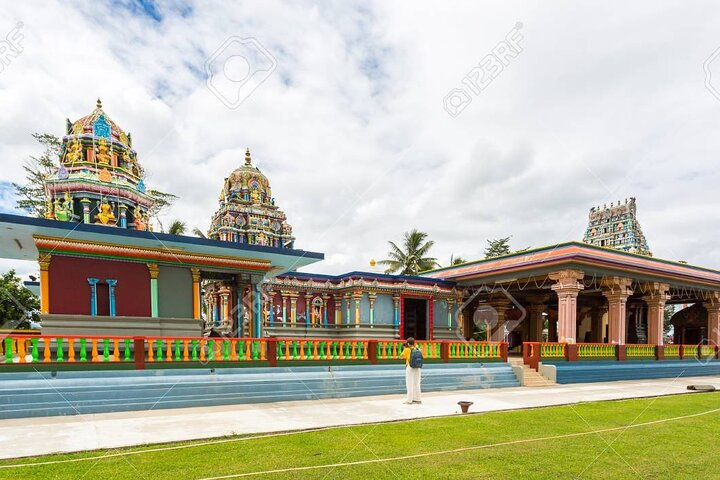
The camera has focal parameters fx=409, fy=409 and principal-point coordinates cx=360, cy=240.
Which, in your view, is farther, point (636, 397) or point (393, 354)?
point (393, 354)

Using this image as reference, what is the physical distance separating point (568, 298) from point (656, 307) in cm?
657

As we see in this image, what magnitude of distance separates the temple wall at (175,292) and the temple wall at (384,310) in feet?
27.2

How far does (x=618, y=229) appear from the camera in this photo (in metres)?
34.3

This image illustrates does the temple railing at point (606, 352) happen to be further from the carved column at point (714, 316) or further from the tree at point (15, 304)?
the tree at point (15, 304)

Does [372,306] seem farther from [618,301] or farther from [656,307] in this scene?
[656,307]

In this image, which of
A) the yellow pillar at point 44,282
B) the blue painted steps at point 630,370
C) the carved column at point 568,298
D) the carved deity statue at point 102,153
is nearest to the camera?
the yellow pillar at point 44,282

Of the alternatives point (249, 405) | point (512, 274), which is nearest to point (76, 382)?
point (249, 405)

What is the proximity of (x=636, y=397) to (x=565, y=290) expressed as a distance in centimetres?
491

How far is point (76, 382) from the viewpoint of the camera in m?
8.64

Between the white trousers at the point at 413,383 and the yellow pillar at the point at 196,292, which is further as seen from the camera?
the yellow pillar at the point at 196,292

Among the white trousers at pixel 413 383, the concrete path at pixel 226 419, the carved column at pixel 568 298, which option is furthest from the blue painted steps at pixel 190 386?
the carved column at pixel 568 298

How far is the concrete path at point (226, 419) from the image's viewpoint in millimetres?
6090

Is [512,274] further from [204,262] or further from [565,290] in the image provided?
[204,262]

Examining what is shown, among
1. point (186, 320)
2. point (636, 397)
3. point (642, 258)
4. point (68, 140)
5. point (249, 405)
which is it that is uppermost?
point (68, 140)
